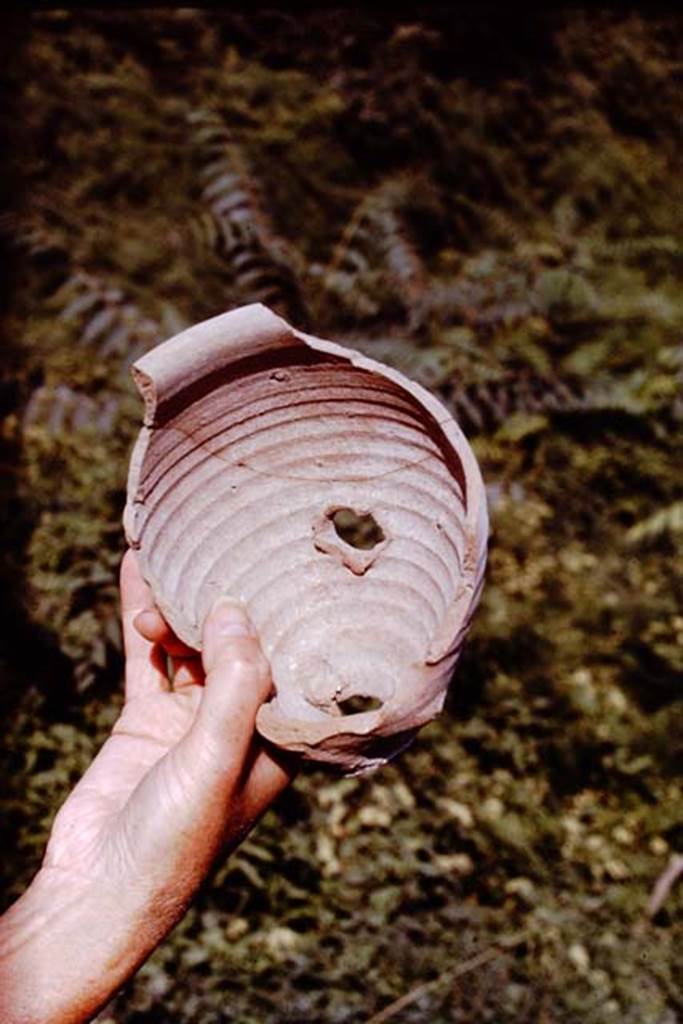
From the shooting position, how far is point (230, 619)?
6.48 feet

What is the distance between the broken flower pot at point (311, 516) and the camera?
6.26ft

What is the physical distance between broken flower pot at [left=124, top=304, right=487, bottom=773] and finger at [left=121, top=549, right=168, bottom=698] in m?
0.11

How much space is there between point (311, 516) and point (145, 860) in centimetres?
90

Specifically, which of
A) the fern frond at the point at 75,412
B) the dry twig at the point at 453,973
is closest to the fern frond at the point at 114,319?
the fern frond at the point at 75,412

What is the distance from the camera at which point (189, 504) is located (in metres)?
2.27

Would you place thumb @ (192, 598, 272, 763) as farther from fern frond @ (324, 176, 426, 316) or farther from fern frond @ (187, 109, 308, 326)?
fern frond @ (324, 176, 426, 316)

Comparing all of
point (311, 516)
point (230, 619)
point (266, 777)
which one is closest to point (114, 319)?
point (311, 516)

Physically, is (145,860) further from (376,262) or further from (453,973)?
(376,262)

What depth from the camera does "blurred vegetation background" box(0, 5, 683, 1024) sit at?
3.08 metres

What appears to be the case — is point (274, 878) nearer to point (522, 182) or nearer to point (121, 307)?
point (121, 307)

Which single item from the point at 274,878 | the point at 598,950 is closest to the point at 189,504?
the point at 274,878

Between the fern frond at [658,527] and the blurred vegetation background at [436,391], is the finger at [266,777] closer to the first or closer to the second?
the blurred vegetation background at [436,391]

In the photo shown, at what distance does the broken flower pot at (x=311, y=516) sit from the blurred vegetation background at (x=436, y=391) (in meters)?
0.92

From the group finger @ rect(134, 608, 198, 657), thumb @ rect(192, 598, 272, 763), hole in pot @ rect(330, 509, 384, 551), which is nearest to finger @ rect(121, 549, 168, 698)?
finger @ rect(134, 608, 198, 657)
